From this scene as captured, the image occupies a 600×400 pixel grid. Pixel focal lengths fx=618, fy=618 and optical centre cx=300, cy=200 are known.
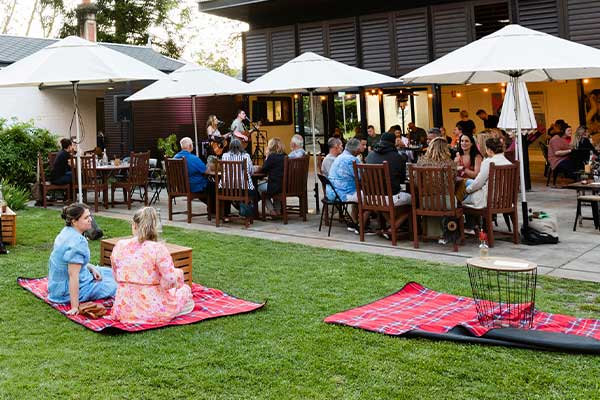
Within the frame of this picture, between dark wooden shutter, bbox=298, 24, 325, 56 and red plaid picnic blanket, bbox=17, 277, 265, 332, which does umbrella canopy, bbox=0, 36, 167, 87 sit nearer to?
red plaid picnic blanket, bbox=17, 277, 265, 332

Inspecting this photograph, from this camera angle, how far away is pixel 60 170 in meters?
11.6

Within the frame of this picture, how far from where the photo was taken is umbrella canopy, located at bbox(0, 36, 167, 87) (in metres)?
7.49

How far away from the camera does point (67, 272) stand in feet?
16.9

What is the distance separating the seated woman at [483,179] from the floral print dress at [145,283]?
3.81 metres

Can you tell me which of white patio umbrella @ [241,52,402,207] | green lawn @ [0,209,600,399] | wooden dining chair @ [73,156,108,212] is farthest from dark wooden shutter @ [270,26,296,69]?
green lawn @ [0,209,600,399]

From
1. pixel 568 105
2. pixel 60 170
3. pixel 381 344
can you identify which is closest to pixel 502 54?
pixel 381 344

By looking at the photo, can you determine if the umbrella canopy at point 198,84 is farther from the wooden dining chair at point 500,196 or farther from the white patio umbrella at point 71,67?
the wooden dining chair at point 500,196

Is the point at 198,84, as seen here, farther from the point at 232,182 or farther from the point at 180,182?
the point at 232,182

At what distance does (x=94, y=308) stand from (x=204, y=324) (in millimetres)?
963

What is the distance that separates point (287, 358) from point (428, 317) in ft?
4.05

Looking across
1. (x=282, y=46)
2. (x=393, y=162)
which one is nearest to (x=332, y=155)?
(x=393, y=162)

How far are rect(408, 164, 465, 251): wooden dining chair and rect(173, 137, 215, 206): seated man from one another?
12.3 ft

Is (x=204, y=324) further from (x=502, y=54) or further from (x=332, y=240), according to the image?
(x=502, y=54)

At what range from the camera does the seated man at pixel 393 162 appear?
7.50 metres
